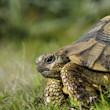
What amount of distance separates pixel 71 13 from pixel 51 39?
108 centimetres

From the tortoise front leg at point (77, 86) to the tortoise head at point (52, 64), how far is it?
149 mm

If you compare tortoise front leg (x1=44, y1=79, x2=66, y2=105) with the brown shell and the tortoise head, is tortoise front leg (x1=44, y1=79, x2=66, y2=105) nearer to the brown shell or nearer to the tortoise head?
the tortoise head

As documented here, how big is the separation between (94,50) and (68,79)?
0.37 m

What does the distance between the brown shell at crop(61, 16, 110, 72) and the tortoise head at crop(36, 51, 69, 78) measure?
3.6 inches

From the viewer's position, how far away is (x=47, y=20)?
26.4 ft

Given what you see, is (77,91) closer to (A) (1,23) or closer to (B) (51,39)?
(B) (51,39)

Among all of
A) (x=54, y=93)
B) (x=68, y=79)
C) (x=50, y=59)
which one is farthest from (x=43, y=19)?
(x=68, y=79)

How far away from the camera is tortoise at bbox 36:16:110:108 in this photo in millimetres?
2232

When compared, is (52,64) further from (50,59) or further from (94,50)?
(94,50)

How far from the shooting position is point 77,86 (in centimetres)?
222

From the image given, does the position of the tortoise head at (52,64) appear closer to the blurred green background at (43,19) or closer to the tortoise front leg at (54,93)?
the tortoise front leg at (54,93)

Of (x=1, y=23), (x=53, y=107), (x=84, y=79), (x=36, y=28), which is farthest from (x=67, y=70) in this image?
(x=1, y=23)

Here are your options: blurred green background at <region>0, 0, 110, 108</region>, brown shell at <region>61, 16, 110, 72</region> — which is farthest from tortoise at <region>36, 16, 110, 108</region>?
blurred green background at <region>0, 0, 110, 108</region>

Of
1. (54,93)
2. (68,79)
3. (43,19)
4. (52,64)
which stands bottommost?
(54,93)
